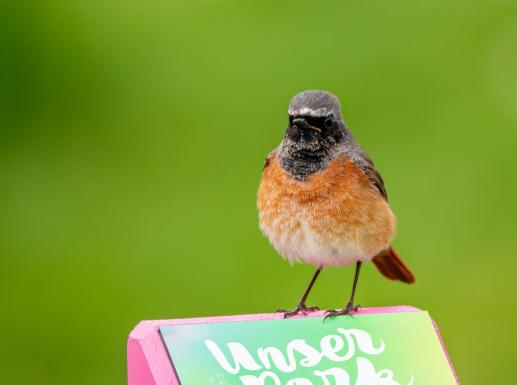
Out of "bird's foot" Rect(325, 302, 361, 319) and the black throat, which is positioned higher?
the black throat

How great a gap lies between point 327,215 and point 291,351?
0.73m

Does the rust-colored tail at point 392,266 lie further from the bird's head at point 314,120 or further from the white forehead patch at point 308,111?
the white forehead patch at point 308,111

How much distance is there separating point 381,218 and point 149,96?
12.9 feet

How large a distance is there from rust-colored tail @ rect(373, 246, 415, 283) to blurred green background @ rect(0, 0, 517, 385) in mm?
1640

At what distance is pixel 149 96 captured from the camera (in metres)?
7.84

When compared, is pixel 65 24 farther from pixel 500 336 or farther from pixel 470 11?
pixel 500 336

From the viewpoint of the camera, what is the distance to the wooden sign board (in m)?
3.34

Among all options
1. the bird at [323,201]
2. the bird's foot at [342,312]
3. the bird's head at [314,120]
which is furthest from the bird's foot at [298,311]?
the bird's head at [314,120]

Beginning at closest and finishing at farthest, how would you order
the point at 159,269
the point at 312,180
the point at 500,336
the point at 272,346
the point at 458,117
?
the point at 272,346 < the point at 312,180 < the point at 500,336 < the point at 159,269 < the point at 458,117

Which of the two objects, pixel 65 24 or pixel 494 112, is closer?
pixel 494 112

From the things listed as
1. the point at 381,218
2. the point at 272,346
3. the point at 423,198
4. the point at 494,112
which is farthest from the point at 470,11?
the point at 272,346

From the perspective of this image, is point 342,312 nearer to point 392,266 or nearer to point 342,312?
point 342,312

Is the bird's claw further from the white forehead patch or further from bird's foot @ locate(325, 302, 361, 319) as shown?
the white forehead patch

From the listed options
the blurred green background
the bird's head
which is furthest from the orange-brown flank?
the blurred green background
